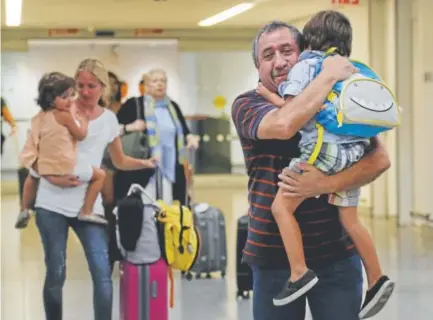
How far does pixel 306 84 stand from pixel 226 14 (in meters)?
13.3

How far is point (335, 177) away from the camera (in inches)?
108

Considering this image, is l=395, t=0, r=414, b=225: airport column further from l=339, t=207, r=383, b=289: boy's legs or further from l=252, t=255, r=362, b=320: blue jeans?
l=252, t=255, r=362, b=320: blue jeans

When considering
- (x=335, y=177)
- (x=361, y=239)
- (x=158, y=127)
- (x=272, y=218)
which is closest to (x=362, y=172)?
(x=335, y=177)

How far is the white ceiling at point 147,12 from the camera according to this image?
13.7 metres

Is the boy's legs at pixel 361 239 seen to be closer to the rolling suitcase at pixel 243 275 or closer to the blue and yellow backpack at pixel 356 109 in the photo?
the blue and yellow backpack at pixel 356 109

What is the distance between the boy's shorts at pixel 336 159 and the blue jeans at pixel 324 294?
203mm

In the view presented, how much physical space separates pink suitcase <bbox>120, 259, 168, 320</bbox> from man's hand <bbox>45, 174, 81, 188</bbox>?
1.83 feet

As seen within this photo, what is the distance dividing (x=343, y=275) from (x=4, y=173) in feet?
58.1

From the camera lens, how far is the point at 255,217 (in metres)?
2.82

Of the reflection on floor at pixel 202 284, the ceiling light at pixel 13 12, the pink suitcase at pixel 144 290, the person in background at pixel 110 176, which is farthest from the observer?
the ceiling light at pixel 13 12

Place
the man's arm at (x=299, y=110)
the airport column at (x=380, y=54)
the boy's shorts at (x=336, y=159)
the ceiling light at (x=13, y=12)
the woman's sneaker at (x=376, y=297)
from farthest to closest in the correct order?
the ceiling light at (x=13, y=12)
the airport column at (x=380, y=54)
the woman's sneaker at (x=376, y=297)
the boy's shorts at (x=336, y=159)
the man's arm at (x=299, y=110)

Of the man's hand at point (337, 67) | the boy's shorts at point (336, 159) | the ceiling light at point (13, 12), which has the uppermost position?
the ceiling light at point (13, 12)

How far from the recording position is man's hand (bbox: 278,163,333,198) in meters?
2.67

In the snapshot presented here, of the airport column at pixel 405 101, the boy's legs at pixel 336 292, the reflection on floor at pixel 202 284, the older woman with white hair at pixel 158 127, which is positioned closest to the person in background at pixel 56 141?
the reflection on floor at pixel 202 284
